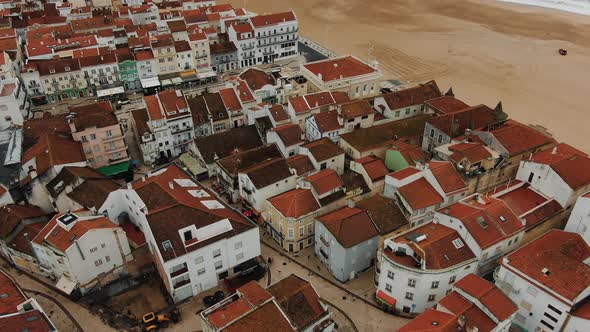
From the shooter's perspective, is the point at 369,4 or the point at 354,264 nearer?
the point at 354,264

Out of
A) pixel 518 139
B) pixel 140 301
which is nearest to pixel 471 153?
pixel 518 139

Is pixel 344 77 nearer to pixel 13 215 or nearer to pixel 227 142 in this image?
pixel 227 142

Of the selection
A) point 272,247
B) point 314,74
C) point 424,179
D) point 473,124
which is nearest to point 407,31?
point 314,74

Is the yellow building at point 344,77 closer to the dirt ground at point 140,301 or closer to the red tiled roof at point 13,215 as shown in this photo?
the dirt ground at point 140,301

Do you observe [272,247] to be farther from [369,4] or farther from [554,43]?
[369,4]

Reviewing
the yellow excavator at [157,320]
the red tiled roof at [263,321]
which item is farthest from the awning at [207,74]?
the red tiled roof at [263,321]

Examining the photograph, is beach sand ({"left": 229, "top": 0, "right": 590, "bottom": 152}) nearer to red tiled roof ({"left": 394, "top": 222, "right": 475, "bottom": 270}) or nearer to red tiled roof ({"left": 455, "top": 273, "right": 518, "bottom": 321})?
red tiled roof ({"left": 394, "top": 222, "right": 475, "bottom": 270})
